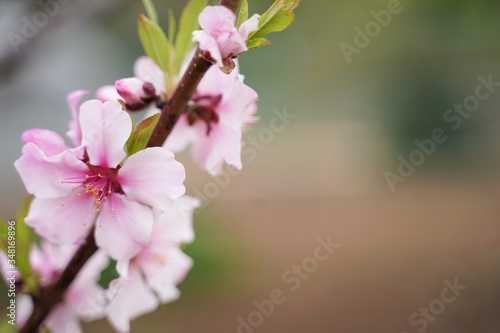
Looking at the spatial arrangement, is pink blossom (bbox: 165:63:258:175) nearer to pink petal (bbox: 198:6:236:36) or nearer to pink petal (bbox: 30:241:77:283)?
pink petal (bbox: 198:6:236:36)

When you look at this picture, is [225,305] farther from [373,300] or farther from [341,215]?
[341,215]

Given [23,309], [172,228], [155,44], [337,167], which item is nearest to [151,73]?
[155,44]

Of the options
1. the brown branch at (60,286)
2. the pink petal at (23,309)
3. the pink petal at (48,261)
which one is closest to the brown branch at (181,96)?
the brown branch at (60,286)

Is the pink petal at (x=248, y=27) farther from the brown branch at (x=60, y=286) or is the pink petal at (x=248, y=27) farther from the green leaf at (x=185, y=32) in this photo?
the brown branch at (x=60, y=286)

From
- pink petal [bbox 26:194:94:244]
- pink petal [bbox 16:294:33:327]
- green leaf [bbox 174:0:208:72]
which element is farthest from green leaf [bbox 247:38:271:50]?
pink petal [bbox 16:294:33:327]

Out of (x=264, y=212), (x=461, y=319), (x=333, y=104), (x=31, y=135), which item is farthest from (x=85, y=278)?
(x=333, y=104)

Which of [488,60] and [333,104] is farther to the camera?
[333,104]
